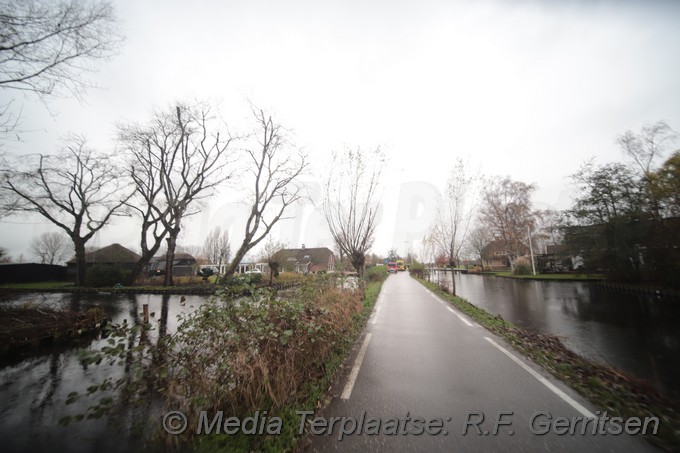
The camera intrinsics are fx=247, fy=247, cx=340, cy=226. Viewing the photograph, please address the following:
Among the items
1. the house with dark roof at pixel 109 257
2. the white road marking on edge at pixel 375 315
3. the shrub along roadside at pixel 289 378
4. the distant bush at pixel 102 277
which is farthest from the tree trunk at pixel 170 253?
the shrub along roadside at pixel 289 378

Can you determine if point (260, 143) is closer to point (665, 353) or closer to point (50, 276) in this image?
point (665, 353)

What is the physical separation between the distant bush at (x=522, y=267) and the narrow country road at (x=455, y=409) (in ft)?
117

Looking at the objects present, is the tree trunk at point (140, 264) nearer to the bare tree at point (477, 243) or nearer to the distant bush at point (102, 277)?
the distant bush at point (102, 277)

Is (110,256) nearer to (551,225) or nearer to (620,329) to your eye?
(620,329)

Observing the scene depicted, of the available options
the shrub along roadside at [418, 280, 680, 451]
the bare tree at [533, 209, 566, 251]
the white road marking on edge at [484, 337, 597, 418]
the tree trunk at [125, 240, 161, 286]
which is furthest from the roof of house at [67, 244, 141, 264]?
the bare tree at [533, 209, 566, 251]

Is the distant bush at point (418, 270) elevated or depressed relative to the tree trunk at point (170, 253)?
depressed

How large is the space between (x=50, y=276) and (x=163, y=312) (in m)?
37.2

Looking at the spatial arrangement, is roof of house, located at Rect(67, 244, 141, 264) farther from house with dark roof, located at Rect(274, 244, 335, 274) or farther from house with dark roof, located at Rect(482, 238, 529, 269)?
house with dark roof, located at Rect(482, 238, 529, 269)

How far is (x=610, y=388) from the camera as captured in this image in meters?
3.88

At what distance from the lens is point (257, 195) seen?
22.3 m

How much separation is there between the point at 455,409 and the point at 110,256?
153 ft

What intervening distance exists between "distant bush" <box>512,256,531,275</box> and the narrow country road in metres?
35.6

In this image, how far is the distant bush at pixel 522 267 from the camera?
111ft

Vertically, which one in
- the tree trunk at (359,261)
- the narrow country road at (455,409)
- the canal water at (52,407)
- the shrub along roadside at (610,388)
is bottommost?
the canal water at (52,407)
